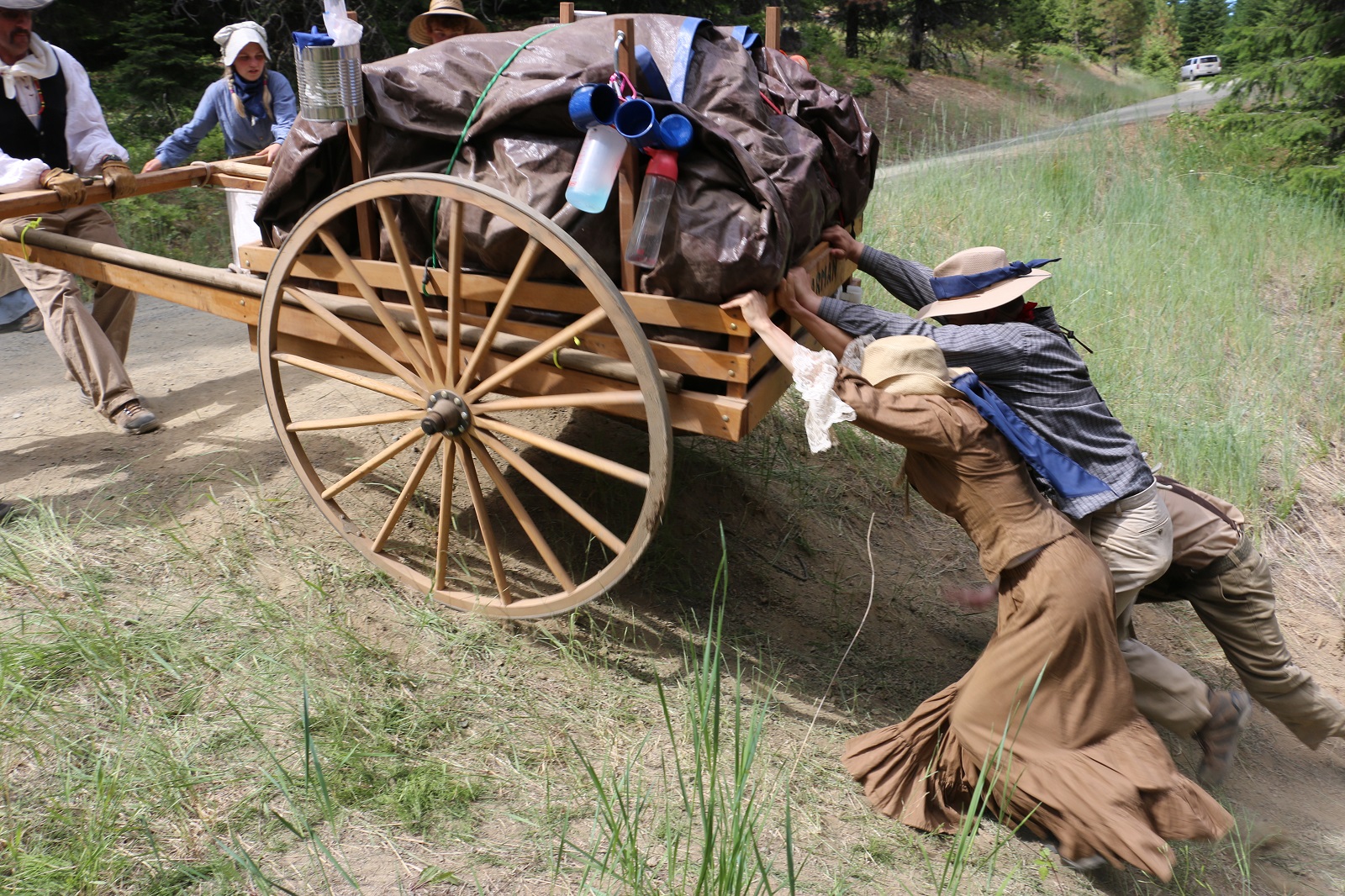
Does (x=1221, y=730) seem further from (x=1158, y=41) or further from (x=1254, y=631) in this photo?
(x=1158, y=41)

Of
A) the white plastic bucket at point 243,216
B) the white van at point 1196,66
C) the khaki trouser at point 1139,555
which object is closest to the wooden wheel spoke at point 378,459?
the white plastic bucket at point 243,216

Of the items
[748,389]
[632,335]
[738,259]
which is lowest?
[748,389]

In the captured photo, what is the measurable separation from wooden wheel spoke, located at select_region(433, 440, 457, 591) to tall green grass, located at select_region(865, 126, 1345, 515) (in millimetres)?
3682

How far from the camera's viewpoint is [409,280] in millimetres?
2885

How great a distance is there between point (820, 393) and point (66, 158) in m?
3.87

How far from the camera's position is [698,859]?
8.46 feet

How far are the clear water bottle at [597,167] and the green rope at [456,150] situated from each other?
1.39 ft

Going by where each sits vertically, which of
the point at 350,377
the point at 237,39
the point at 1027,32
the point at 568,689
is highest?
the point at 1027,32

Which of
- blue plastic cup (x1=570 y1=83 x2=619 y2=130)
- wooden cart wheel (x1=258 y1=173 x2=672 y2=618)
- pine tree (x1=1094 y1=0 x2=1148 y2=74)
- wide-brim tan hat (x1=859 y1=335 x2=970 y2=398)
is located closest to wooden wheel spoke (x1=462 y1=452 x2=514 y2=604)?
wooden cart wheel (x1=258 y1=173 x2=672 y2=618)

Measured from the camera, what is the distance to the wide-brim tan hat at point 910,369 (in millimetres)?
2643

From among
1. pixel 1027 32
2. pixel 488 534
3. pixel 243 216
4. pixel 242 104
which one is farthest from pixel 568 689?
pixel 1027 32

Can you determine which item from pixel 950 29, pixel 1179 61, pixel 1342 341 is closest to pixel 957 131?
pixel 950 29

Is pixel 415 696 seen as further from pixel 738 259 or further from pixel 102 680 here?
pixel 738 259

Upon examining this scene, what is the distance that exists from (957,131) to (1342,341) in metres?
10.1
